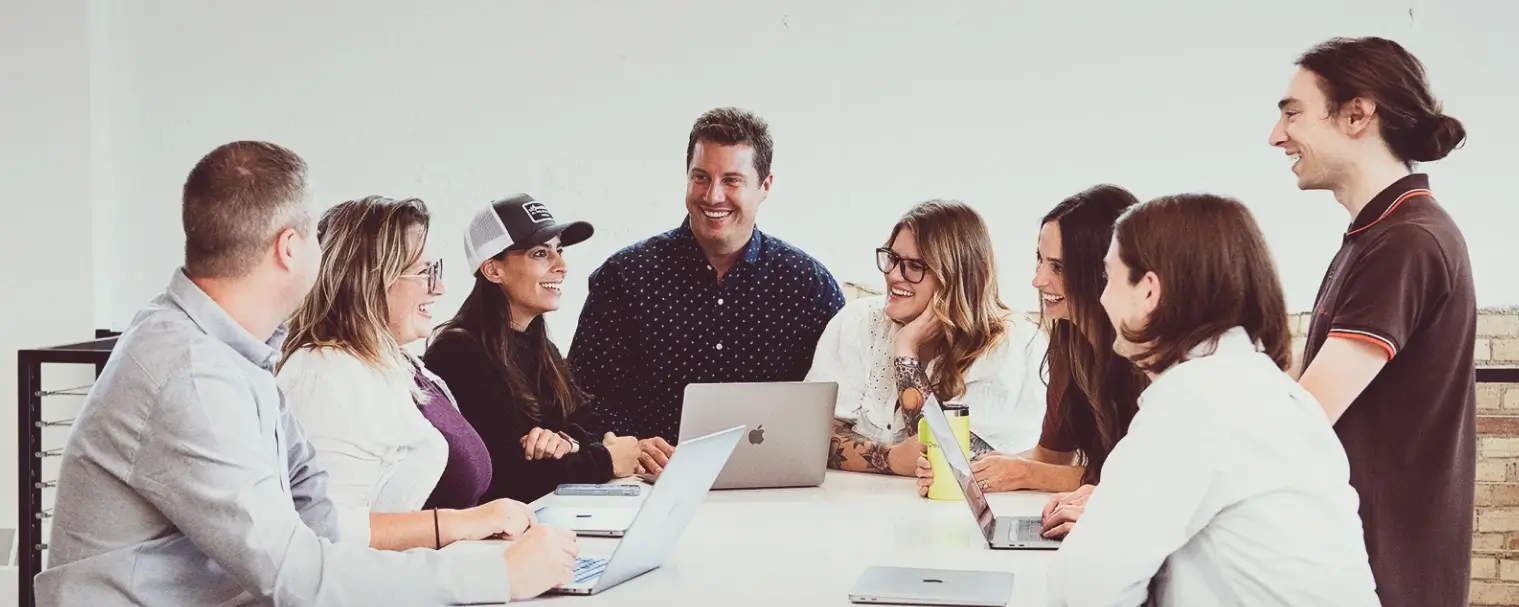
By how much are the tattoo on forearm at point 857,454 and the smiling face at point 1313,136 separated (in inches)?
43.6

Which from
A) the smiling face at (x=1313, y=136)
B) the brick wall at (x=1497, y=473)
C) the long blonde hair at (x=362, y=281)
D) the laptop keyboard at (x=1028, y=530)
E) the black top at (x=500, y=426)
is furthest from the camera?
the brick wall at (x=1497, y=473)

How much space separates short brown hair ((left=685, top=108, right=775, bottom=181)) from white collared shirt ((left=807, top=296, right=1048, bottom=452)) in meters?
0.48

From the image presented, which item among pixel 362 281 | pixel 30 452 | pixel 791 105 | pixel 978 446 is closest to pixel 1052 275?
pixel 978 446

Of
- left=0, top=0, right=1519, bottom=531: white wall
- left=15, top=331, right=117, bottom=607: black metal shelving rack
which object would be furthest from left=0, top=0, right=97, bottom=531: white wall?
left=15, top=331, right=117, bottom=607: black metal shelving rack

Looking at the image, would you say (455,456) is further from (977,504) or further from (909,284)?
(909,284)

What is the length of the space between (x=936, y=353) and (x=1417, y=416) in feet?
3.88

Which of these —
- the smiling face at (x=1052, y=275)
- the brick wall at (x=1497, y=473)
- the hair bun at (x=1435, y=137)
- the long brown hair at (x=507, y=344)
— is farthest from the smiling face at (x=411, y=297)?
the brick wall at (x=1497, y=473)

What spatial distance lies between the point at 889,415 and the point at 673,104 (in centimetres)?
170

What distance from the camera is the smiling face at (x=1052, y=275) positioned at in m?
2.65

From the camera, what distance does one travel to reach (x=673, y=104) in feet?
14.6

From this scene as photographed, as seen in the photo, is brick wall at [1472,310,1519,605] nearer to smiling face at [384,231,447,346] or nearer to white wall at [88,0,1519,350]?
white wall at [88,0,1519,350]

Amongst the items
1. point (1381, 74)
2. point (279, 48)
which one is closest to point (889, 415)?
point (1381, 74)

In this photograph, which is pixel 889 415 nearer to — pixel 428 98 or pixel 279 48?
pixel 428 98

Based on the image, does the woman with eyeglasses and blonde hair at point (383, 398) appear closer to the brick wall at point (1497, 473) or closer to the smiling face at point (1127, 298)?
the smiling face at point (1127, 298)
